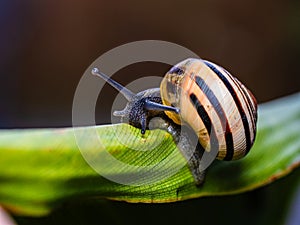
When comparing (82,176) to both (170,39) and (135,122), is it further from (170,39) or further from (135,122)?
(170,39)

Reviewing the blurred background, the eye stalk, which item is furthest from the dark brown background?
the eye stalk

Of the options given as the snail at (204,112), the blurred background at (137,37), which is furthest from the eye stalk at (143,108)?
the blurred background at (137,37)

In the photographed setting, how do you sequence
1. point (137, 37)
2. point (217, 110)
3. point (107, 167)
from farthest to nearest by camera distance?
point (137, 37) → point (217, 110) → point (107, 167)

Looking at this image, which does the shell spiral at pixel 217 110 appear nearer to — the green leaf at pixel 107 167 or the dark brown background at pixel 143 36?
the green leaf at pixel 107 167

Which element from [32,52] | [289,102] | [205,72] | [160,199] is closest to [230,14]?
[32,52]

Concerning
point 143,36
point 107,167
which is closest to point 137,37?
point 143,36

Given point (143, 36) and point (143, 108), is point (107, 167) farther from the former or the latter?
point (143, 36)

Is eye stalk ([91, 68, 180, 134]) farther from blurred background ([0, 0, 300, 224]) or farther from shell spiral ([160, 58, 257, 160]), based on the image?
blurred background ([0, 0, 300, 224])
